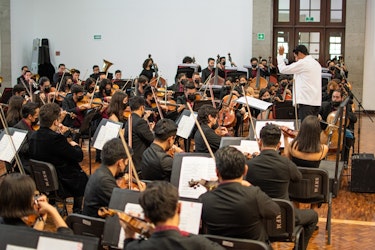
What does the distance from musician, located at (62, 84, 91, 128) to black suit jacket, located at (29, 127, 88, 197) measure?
3376 mm

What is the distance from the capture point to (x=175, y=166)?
522 centimetres

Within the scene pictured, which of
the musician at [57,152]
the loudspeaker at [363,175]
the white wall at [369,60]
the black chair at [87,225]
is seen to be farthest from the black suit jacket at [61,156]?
the white wall at [369,60]

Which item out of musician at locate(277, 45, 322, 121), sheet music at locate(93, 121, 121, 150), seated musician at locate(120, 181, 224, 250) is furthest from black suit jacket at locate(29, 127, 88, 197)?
musician at locate(277, 45, 322, 121)

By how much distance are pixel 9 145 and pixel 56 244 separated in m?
3.37

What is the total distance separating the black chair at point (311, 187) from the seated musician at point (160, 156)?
3.93 feet

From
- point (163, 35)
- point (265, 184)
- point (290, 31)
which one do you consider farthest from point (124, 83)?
point (265, 184)

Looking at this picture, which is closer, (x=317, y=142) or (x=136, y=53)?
(x=317, y=142)

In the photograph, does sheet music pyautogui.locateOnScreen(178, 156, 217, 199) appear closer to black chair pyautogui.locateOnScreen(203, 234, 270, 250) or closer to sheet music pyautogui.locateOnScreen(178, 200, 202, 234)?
sheet music pyautogui.locateOnScreen(178, 200, 202, 234)

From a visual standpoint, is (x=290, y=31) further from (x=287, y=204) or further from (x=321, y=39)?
(x=287, y=204)

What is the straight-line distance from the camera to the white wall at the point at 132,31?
707 inches

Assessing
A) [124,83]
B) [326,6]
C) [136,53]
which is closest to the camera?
[124,83]

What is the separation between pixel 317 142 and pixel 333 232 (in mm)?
977

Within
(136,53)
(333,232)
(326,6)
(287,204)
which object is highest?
(326,6)

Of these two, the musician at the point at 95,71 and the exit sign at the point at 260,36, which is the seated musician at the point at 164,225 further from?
the exit sign at the point at 260,36
